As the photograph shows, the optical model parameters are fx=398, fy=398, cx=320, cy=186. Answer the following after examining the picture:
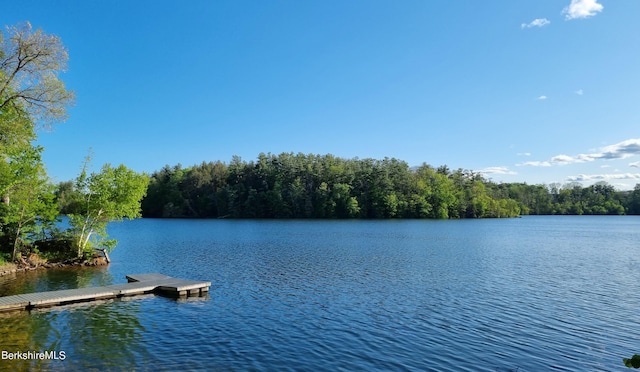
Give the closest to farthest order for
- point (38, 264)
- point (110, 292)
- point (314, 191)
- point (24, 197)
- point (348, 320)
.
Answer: point (348, 320) < point (110, 292) < point (24, 197) < point (38, 264) < point (314, 191)

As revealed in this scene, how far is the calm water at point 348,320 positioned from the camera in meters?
12.3

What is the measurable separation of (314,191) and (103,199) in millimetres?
93254

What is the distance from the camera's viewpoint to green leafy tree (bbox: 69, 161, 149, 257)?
99.2 feet

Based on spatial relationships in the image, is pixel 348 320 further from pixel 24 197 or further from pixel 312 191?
pixel 312 191

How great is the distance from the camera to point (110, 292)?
65.0ft

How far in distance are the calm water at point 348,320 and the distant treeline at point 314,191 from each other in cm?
8629

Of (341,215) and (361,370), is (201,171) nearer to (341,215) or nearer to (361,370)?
(341,215)

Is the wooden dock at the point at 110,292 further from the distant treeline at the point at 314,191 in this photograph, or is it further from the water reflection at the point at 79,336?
the distant treeline at the point at 314,191

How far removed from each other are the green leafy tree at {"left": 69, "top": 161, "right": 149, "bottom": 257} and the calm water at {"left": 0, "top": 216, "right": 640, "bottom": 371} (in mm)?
3646

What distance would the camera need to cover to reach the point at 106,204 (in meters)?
30.0

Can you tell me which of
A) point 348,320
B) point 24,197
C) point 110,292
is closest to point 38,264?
point 24,197

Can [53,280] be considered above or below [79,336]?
above

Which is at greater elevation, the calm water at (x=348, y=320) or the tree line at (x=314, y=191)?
the tree line at (x=314, y=191)

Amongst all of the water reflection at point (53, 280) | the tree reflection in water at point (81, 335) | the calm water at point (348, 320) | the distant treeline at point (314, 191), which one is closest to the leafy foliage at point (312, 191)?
the distant treeline at point (314, 191)
